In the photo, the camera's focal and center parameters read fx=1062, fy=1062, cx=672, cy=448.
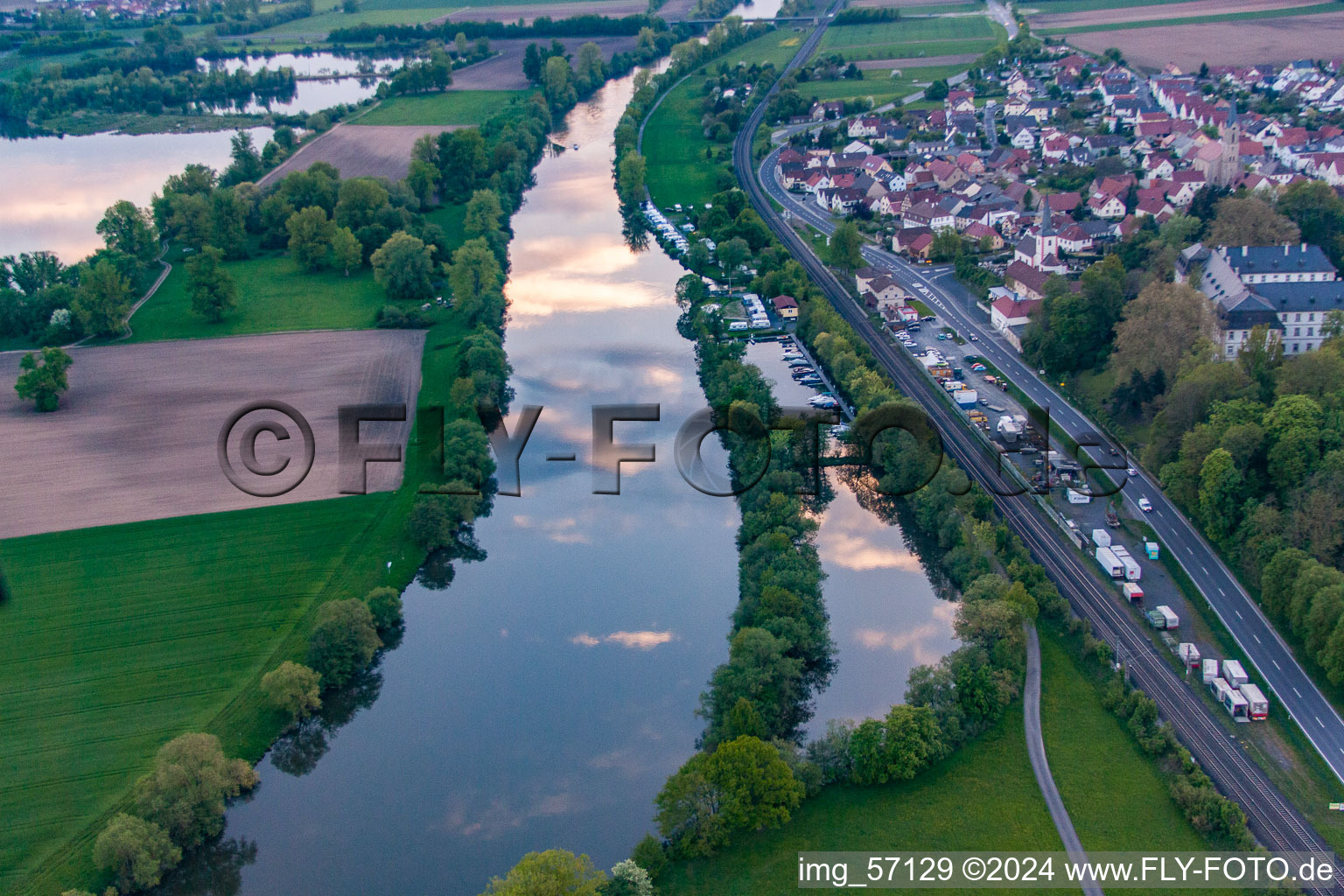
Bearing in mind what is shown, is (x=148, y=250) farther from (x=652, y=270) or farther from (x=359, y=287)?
(x=652, y=270)

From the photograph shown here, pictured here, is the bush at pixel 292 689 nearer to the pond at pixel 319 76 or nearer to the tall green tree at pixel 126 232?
the tall green tree at pixel 126 232

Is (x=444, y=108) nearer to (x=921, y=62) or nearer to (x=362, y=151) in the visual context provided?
(x=362, y=151)

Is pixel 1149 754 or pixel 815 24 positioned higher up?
pixel 815 24

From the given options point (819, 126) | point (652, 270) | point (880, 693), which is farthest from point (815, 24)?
point (880, 693)

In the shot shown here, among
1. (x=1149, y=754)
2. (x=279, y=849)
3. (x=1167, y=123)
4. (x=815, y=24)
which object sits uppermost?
(x=815, y=24)

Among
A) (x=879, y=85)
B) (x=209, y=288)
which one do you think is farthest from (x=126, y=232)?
(x=879, y=85)
